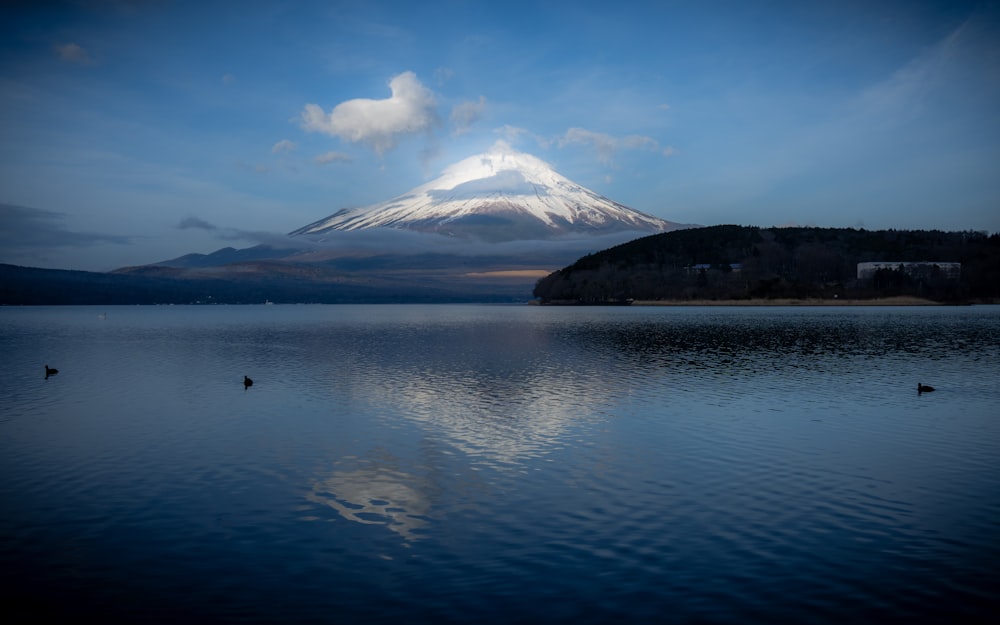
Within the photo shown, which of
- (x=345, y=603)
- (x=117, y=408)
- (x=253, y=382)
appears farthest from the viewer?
(x=253, y=382)

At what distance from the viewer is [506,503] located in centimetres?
1870

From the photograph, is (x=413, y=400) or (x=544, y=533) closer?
(x=544, y=533)

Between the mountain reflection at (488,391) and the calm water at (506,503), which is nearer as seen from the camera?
the calm water at (506,503)

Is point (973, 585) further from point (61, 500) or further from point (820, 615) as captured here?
point (61, 500)

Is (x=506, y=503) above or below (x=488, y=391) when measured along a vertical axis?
above

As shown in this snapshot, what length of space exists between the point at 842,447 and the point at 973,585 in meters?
13.3

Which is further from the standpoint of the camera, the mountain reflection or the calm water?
the mountain reflection

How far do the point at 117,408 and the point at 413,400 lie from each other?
1484 cm

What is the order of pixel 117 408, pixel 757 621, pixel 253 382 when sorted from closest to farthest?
pixel 757 621, pixel 117 408, pixel 253 382

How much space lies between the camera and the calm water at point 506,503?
1270 centimetres

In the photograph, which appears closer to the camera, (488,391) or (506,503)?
(506,503)

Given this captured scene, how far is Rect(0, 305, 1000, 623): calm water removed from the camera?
12.7 meters

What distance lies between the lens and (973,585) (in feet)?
42.6

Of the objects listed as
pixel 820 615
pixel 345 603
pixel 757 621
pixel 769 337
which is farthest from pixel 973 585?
pixel 769 337
